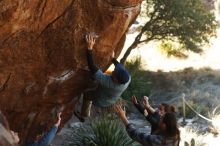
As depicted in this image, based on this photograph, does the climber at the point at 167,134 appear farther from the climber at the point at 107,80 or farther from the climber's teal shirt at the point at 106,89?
the climber's teal shirt at the point at 106,89

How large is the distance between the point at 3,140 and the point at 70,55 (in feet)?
8.67

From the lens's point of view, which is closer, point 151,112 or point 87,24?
point 151,112

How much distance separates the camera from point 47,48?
25.3ft

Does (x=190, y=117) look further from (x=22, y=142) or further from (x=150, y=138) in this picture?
(x=150, y=138)

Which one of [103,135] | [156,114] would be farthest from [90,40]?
[103,135]

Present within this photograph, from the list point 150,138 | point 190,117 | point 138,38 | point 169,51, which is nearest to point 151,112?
point 150,138

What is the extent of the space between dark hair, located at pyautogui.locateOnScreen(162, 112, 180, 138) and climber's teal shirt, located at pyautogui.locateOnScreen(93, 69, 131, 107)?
2.22m

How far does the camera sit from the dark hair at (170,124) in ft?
18.4

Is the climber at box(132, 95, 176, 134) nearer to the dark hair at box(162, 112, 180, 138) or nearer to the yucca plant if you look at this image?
the dark hair at box(162, 112, 180, 138)

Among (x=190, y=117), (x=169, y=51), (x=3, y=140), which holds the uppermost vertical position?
(x=3, y=140)

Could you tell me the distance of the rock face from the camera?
6984mm

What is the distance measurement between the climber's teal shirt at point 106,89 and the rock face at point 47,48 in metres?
0.36

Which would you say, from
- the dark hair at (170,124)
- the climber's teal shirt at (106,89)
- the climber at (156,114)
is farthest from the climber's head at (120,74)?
the dark hair at (170,124)

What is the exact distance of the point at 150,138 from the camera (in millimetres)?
5859
